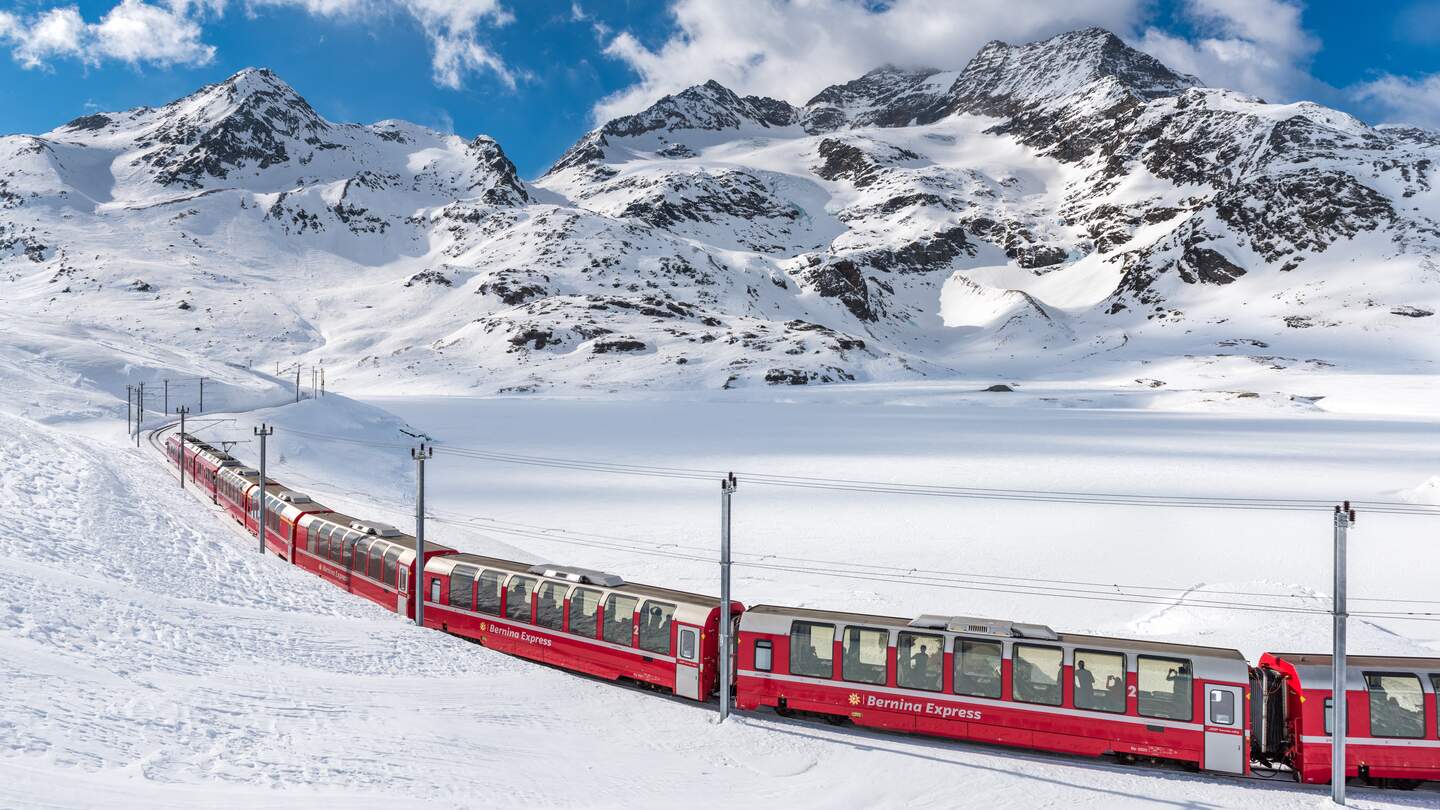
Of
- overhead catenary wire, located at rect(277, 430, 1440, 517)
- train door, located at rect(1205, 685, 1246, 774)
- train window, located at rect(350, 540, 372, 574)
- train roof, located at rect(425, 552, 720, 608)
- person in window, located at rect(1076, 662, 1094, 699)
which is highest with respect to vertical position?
overhead catenary wire, located at rect(277, 430, 1440, 517)

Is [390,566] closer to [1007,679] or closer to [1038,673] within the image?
[1007,679]

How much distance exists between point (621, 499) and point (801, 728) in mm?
29015

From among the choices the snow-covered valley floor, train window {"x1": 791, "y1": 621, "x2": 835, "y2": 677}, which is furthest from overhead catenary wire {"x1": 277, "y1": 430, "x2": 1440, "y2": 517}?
train window {"x1": 791, "y1": 621, "x2": 835, "y2": 677}

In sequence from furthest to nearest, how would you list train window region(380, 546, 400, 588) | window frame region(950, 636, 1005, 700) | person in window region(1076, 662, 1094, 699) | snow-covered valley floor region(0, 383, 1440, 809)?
train window region(380, 546, 400, 588)
window frame region(950, 636, 1005, 700)
person in window region(1076, 662, 1094, 699)
snow-covered valley floor region(0, 383, 1440, 809)

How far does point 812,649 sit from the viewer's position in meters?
18.7

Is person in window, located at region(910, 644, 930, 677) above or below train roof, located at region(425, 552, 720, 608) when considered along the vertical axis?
below

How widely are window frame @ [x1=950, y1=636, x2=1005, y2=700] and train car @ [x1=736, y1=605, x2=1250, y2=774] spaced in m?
0.02

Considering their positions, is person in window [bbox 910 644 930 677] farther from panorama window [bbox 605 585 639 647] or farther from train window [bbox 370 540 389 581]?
train window [bbox 370 540 389 581]

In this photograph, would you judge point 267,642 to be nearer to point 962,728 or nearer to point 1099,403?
point 962,728

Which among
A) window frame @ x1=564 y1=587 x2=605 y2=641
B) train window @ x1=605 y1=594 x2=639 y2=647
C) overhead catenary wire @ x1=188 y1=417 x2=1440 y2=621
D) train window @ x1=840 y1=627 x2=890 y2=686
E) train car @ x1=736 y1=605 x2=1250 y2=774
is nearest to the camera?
train car @ x1=736 y1=605 x2=1250 y2=774

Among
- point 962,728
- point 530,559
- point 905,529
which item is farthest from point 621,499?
point 962,728

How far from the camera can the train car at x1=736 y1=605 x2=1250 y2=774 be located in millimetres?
16172

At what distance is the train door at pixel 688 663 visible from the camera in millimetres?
19281

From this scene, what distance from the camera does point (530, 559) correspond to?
34.8 metres
